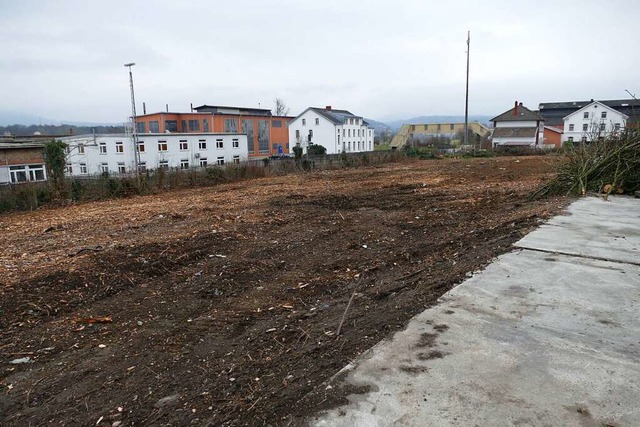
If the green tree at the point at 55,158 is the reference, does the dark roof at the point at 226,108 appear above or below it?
above

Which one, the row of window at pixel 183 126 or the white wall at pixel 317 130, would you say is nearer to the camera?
the row of window at pixel 183 126

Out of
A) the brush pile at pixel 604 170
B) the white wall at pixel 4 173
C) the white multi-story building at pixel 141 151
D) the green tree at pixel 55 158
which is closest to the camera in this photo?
the brush pile at pixel 604 170

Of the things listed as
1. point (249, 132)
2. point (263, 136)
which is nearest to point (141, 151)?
point (249, 132)

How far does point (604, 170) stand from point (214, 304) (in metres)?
9.65

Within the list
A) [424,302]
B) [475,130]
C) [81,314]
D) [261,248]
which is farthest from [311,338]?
[475,130]

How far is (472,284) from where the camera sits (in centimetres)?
409

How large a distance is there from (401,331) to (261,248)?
3.70m

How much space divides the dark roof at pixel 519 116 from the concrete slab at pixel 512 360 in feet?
194

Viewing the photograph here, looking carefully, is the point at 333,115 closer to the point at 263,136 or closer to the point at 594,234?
the point at 263,136

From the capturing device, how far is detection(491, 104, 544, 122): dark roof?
56375 mm

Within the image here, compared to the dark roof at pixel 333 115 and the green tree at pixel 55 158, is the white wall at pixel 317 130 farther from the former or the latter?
the green tree at pixel 55 158

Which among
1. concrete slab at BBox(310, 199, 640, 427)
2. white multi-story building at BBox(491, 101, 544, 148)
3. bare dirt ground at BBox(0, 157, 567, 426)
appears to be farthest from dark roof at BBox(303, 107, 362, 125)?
concrete slab at BBox(310, 199, 640, 427)

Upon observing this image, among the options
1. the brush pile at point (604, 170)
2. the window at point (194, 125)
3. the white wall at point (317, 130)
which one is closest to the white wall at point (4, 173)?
the window at point (194, 125)

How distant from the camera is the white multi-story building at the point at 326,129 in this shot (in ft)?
195
